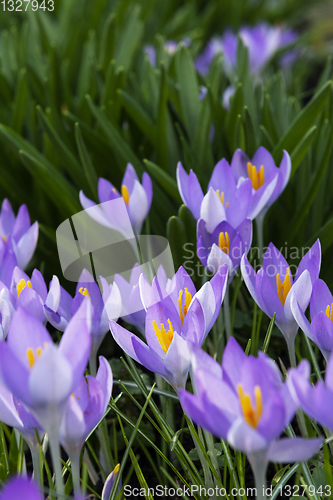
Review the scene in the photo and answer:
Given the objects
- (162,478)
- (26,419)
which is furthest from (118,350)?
(26,419)

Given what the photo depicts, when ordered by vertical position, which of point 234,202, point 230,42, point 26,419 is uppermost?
point 230,42

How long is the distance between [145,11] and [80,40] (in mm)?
752

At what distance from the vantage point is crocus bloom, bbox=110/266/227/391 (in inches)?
22.1

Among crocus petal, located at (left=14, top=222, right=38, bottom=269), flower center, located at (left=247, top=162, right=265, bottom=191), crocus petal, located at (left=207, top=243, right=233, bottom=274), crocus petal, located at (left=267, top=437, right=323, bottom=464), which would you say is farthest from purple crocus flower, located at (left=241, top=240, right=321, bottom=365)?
crocus petal, located at (left=14, top=222, right=38, bottom=269)

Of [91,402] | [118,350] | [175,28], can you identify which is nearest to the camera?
[91,402]

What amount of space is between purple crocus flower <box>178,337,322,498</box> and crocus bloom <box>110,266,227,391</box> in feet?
0.30

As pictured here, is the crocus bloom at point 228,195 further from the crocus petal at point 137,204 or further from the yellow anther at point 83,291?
the yellow anther at point 83,291

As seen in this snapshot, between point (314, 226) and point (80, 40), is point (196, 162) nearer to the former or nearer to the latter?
point (314, 226)

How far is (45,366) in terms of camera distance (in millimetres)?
419

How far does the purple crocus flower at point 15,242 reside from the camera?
796 mm

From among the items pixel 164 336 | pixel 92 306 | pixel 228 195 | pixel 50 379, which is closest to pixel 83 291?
pixel 92 306

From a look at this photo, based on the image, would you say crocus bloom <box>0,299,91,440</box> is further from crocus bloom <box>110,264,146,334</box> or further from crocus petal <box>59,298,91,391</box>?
crocus bloom <box>110,264,146,334</box>

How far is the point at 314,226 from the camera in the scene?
4.18 feet

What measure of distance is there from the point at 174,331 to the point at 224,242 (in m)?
0.28
